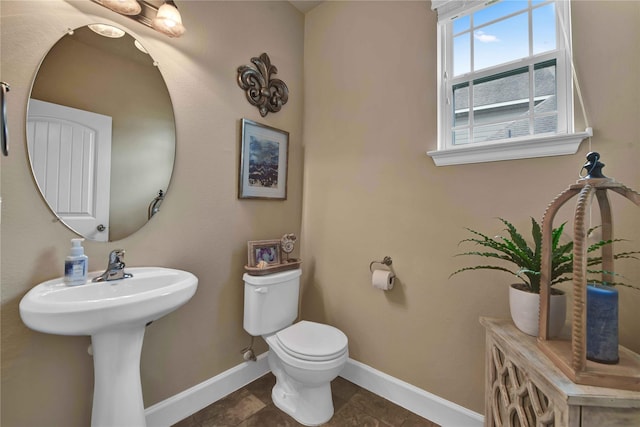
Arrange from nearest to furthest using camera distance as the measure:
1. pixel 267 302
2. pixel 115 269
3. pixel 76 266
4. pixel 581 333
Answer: pixel 581 333, pixel 76 266, pixel 115 269, pixel 267 302

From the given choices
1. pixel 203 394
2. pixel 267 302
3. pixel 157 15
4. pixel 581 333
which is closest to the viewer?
pixel 581 333

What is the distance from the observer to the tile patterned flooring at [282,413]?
147 cm

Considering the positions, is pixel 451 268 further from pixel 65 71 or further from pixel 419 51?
pixel 65 71

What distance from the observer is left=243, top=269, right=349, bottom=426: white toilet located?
1416 mm

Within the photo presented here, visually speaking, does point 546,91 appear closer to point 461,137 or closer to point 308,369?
point 461,137

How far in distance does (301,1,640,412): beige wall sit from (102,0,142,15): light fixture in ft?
3.97

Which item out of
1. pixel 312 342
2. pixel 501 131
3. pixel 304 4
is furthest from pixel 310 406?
pixel 304 4

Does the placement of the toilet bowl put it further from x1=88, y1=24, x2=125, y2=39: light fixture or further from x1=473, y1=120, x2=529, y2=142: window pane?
x1=88, y1=24, x2=125, y2=39: light fixture

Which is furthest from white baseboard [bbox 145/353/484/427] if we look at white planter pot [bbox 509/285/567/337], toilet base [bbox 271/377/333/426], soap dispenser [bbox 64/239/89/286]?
soap dispenser [bbox 64/239/89/286]

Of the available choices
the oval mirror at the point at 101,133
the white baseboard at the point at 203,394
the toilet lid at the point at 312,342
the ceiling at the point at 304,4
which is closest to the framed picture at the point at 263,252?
the toilet lid at the point at 312,342

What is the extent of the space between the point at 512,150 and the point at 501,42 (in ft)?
2.05

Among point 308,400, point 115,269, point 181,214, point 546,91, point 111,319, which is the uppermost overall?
point 546,91

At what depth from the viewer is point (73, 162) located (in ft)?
3.87

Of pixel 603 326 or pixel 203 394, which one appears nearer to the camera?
pixel 603 326
